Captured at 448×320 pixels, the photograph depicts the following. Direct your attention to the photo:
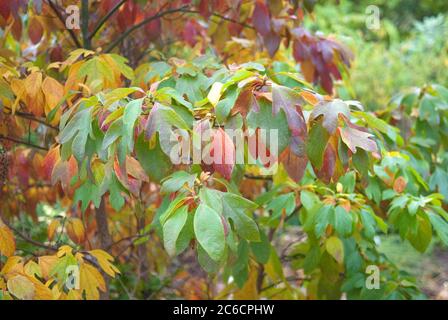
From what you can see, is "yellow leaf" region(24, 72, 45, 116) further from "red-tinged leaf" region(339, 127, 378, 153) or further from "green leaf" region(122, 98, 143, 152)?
"red-tinged leaf" region(339, 127, 378, 153)

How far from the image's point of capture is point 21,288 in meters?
1.69

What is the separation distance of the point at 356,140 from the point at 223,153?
0.32 metres

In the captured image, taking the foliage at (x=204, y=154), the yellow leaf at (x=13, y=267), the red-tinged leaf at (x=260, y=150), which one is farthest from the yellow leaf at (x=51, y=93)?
the red-tinged leaf at (x=260, y=150)

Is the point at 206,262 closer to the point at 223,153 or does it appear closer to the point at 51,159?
the point at 223,153

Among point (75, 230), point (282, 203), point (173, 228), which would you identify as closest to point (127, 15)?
point (75, 230)

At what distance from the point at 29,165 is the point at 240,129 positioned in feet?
4.56

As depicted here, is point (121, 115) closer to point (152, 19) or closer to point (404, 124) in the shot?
point (152, 19)

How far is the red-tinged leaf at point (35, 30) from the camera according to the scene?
2.32 metres

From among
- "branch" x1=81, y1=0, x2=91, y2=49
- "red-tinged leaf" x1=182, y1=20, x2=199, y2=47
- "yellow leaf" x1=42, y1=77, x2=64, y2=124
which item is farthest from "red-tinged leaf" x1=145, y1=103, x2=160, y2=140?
"red-tinged leaf" x1=182, y1=20, x2=199, y2=47

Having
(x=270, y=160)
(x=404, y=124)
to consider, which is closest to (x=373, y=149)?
(x=270, y=160)

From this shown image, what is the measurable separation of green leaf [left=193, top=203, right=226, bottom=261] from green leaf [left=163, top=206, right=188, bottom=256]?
45 mm

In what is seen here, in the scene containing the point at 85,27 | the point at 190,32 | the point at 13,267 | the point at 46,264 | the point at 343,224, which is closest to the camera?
the point at 13,267

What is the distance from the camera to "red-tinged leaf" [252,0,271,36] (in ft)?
7.41

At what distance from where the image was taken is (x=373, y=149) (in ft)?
4.72
